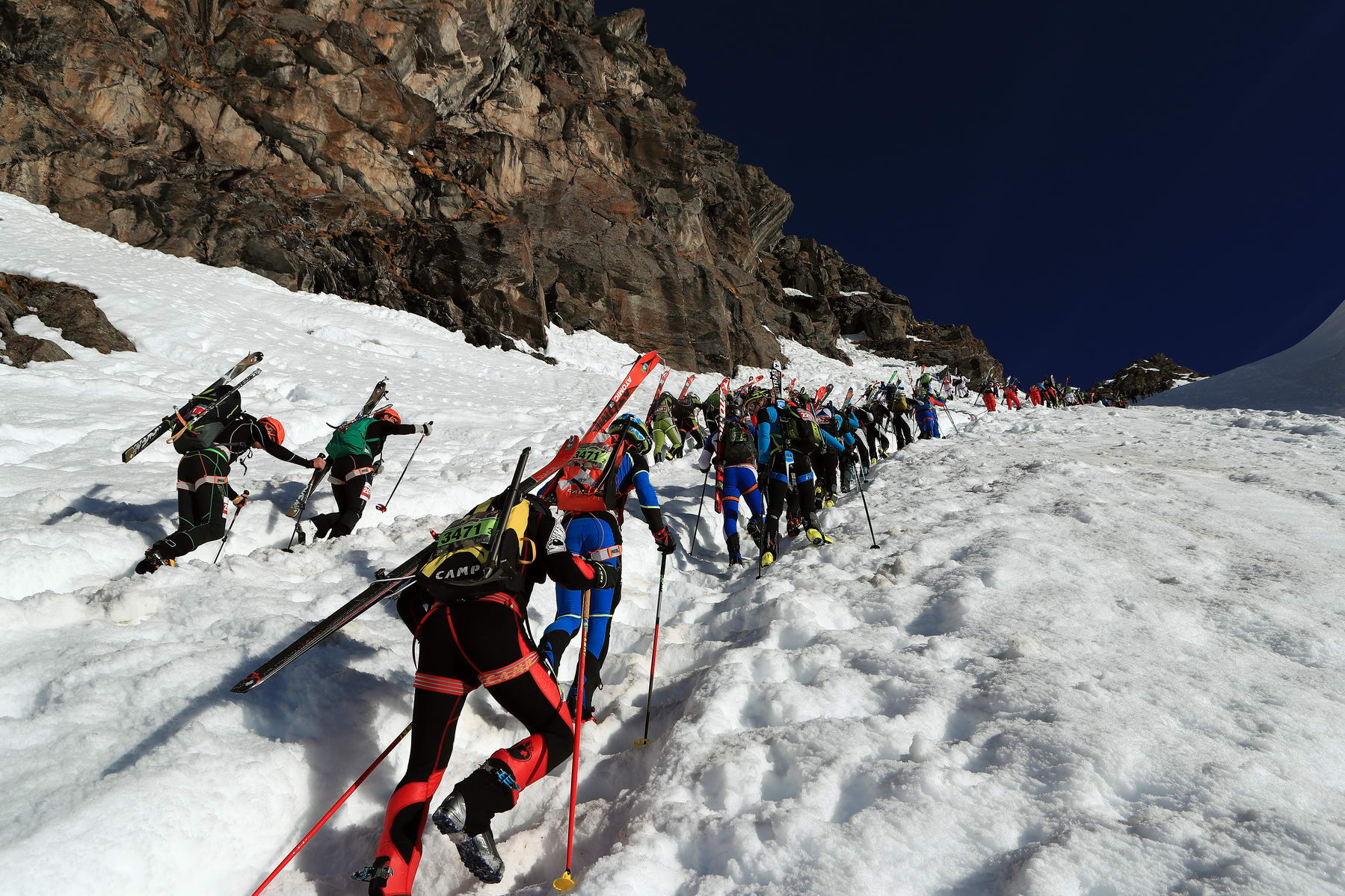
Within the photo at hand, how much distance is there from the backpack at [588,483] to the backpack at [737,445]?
11.2 feet

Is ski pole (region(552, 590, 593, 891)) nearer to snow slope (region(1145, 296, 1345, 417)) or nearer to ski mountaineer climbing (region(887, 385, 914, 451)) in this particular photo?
ski mountaineer climbing (region(887, 385, 914, 451))

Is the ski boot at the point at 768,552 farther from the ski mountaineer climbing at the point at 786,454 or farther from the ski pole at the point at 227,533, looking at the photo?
the ski pole at the point at 227,533

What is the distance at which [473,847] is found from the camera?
2590mm

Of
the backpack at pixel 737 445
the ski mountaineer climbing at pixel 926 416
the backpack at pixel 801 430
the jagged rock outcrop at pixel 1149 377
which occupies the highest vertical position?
the jagged rock outcrop at pixel 1149 377

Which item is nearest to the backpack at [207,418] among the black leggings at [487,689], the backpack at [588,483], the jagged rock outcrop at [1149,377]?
the backpack at [588,483]

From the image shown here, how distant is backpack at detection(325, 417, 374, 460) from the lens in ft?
25.1

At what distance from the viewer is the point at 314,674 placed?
3629mm

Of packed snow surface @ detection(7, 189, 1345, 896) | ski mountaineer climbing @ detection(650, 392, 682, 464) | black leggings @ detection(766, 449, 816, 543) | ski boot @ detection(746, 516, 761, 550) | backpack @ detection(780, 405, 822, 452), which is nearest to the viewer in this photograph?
packed snow surface @ detection(7, 189, 1345, 896)

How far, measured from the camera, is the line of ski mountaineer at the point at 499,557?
9.02ft

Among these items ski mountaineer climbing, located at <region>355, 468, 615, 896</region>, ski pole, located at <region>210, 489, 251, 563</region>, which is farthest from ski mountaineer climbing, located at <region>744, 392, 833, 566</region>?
ski pole, located at <region>210, 489, 251, 563</region>

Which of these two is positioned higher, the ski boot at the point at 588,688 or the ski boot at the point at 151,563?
the ski boot at the point at 588,688

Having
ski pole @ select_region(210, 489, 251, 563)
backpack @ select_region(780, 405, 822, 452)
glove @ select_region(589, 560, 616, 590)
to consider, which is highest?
backpack @ select_region(780, 405, 822, 452)

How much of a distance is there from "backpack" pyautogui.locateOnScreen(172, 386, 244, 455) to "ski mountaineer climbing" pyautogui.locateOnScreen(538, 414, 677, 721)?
4019 millimetres

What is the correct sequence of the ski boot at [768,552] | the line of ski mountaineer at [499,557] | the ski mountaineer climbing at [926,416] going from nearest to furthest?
the line of ski mountaineer at [499,557] < the ski boot at [768,552] < the ski mountaineer climbing at [926,416]
